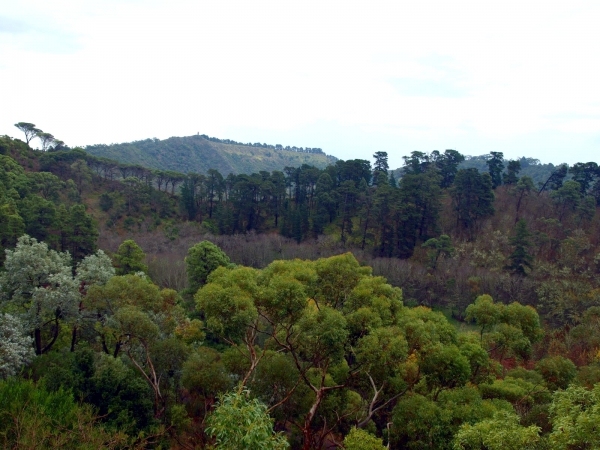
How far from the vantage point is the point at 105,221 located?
40312 millimetres

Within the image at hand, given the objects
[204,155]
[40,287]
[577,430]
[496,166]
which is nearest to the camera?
[577,430]

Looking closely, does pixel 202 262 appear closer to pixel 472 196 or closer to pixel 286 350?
pixel 286 350

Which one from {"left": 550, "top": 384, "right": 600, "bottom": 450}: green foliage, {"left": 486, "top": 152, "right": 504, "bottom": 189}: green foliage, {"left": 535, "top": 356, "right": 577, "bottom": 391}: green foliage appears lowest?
{"left": 535, "top": 356, "right": 577, "bottom": 391}: green foliage

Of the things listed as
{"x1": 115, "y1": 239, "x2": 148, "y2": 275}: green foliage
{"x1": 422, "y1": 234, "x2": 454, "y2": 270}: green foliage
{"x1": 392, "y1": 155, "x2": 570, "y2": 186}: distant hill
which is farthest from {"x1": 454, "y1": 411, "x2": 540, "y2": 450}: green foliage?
{"x1": 392, "y1": 155, "x2": 570, "y2": 186}: distant hill

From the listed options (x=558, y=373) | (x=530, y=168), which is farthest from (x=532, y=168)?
(x=558, y=373)

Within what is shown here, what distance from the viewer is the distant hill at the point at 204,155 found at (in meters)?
90.9

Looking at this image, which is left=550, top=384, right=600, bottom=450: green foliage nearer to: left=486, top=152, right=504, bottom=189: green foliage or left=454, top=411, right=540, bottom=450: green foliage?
left=454, top=411, right=540, bottom=450: green foliage

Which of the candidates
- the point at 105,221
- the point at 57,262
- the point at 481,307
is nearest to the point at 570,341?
the point at 481,307

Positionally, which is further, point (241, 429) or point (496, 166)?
point (496, 166)

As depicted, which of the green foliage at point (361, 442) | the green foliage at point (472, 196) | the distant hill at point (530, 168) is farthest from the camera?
A: the distant hill at point (530, 168)

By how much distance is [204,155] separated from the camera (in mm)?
102875

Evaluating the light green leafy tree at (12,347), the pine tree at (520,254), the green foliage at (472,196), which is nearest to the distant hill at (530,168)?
the green foliage at (472,196)

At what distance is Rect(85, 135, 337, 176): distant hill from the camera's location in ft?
298

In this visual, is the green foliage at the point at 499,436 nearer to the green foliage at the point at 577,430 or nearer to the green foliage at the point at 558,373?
the green foliage at the point at 577,430
